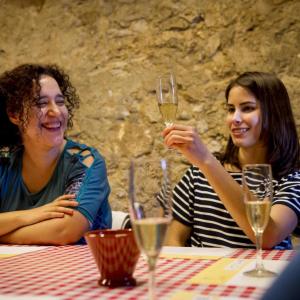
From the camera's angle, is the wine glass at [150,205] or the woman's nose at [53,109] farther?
the woman's nose at [53,109]

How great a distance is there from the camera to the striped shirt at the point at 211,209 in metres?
1.83

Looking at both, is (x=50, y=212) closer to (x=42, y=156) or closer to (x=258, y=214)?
(x=42, y=156)

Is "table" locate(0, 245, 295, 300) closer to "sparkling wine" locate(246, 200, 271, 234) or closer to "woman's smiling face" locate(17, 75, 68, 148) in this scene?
"sparkling wine" locate(246, 200, 271, 234)

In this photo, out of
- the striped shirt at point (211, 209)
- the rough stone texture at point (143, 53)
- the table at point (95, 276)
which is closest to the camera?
the table at point (95, 276)

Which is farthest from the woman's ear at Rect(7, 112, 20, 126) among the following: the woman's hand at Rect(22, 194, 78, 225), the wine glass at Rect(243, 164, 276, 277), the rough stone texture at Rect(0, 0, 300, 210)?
the wine glass at Rect(243, 164, 276, 277)

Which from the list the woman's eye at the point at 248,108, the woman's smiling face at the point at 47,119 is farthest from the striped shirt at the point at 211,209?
the woman's smiling face at the point at 47,119

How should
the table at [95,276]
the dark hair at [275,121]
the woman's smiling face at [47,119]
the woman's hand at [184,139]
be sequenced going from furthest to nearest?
the woman's smiling face at [47,119]
the dark hair at [275,121]
the woman's hand at [184,139]
the table at [95,276]

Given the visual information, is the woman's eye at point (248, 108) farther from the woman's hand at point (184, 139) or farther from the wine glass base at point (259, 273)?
the wine glass base at point (259, 273)

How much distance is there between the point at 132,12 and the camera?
320 centimetres

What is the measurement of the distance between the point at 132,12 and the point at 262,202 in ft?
7.64

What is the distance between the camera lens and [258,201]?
3.71ft

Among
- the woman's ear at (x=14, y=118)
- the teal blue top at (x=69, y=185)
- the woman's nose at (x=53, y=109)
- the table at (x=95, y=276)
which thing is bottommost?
the table at (x=95, y=276)

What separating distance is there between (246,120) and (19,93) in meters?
0.95

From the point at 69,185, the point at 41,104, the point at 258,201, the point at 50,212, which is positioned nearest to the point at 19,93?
the point at 41,104
